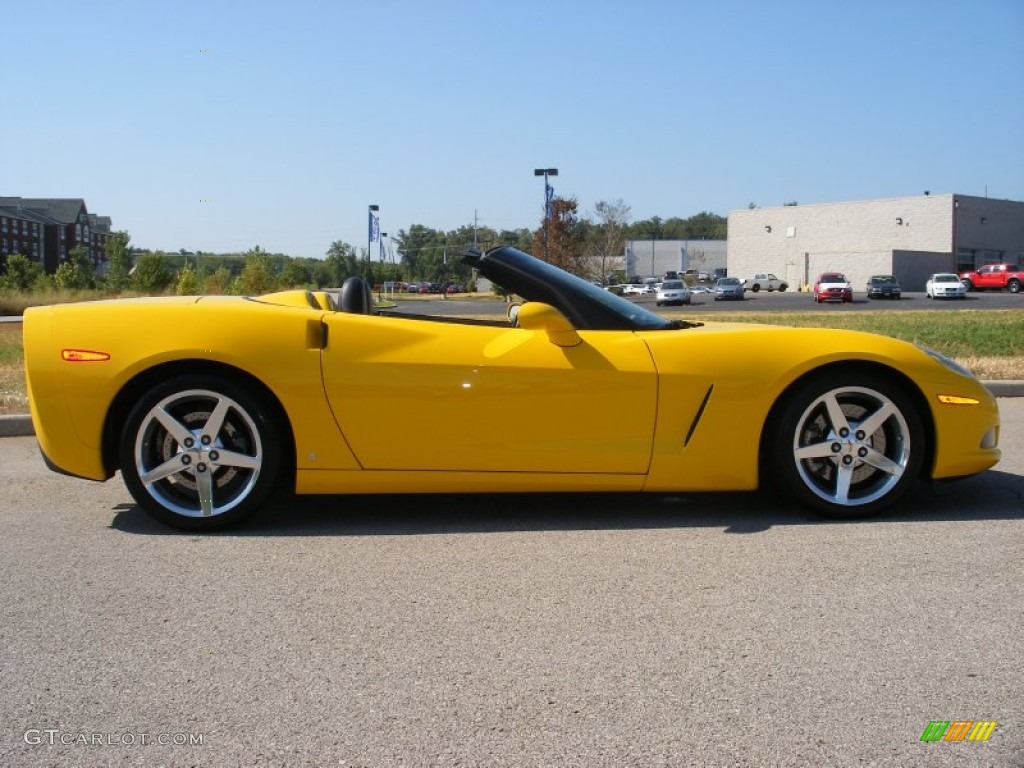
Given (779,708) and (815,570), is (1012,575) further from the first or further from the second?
(779,708)

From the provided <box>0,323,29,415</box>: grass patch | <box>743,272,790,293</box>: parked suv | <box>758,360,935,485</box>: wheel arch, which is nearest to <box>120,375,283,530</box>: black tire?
<box>758,360,935,485</box>: wheel arch

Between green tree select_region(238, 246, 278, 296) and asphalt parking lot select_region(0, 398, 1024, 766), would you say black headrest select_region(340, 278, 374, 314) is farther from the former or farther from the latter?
green tree select_region(238, 246, 278, 296)

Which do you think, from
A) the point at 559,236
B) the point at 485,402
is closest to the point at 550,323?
the point at 485,402

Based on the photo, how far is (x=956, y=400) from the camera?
4.28 meters

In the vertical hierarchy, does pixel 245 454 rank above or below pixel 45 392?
below

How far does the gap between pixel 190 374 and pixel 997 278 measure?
55558 mm

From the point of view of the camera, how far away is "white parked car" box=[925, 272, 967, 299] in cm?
4525

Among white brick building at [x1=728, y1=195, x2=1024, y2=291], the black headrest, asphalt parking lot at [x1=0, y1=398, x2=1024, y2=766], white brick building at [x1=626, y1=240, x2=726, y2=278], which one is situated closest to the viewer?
asphalt parking lot at [x1=0, y1=398, x2=1024, y2=766]

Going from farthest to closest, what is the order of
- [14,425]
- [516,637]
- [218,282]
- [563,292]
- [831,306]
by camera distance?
[831,306], [218,282], [14,425], [563,292], [516,637]

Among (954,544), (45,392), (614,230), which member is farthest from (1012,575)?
(614,230)

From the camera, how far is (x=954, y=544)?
12.9 ft

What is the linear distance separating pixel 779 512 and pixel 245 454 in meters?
2.45

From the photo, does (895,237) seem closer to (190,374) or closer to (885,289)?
(885,289)

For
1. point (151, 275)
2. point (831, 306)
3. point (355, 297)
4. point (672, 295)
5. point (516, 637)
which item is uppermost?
point (151, 275)
